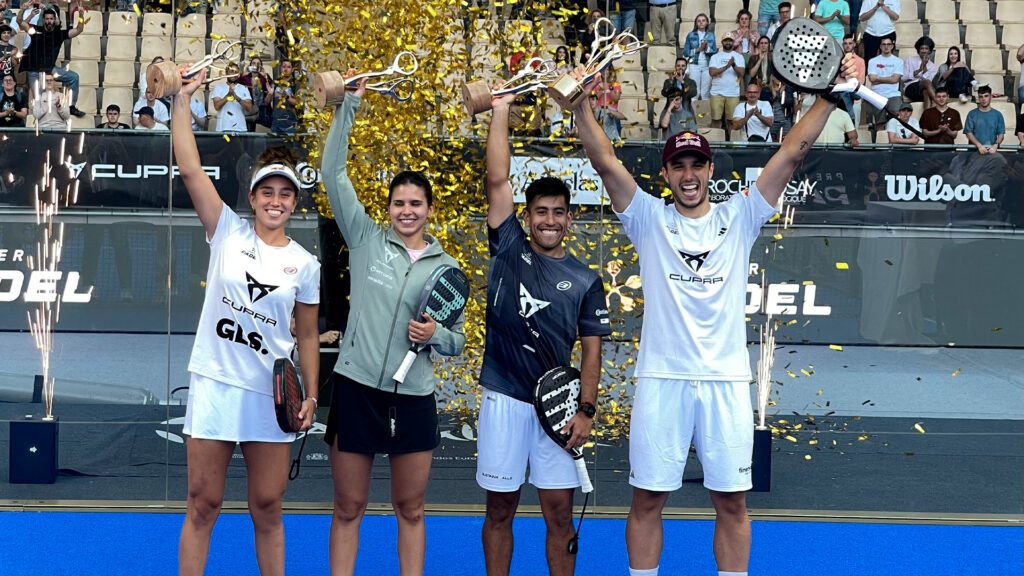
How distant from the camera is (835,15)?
5906mm

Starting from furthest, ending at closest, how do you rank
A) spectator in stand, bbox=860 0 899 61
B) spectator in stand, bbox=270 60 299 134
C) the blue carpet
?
spectator in stand, bbox=860 0 899 61 < spectator in stand, bbox=270 60 299 134 < the blue carpet

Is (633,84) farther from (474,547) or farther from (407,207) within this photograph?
(474,547)

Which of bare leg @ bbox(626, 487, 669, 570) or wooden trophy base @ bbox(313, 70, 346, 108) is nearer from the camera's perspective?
wooden trophy base @ bbox(313, 70, 346, 108)

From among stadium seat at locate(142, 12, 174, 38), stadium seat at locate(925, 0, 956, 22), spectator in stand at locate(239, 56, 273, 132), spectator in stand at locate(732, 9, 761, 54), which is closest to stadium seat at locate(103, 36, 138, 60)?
stadium seat at locate(142, 12, 174, 38)

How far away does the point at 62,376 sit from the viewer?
19.6 ft

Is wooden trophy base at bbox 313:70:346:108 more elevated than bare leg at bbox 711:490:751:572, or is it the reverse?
wooden trophy base at bbox 313:70:346:108

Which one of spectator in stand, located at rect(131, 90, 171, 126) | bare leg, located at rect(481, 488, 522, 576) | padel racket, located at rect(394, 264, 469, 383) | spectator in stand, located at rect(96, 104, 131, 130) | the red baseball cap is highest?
spectator in stand, located at rect(131, 90, 171, 126)

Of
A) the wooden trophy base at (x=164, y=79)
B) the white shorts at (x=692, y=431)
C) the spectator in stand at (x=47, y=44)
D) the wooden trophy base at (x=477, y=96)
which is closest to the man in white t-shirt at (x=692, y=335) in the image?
the white shorts at (x=692, y=431)

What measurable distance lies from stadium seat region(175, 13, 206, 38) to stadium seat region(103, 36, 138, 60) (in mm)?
261

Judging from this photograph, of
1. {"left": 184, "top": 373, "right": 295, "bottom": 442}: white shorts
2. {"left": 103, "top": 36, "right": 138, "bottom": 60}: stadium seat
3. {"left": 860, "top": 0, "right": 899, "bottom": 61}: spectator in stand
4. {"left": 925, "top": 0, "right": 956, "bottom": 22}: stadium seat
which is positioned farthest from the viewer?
{"left": 925, "top": 0, "right": 956, "bottom": 22}: stadium seat

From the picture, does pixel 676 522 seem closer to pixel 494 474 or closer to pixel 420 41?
pixel 494 474

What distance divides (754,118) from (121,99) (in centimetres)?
319

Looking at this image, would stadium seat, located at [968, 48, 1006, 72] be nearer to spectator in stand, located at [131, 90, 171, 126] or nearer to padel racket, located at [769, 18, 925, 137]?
padel racket, located at [769, 18, 925, 137]

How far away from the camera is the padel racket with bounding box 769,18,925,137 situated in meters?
3.89
